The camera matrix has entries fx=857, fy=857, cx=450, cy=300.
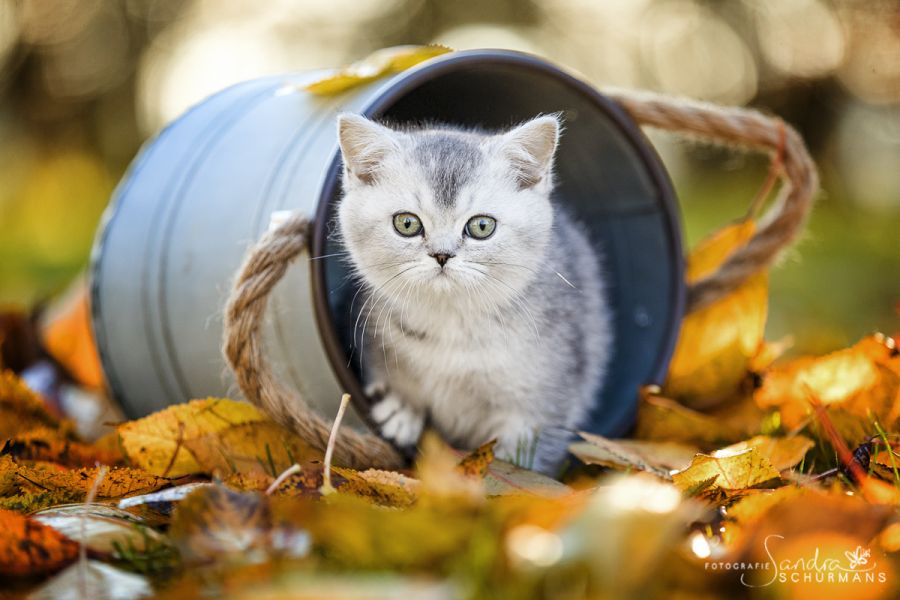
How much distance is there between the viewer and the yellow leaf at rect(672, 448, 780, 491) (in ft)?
4.01

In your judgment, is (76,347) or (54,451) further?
(76,347)

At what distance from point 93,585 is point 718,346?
157 centimetres

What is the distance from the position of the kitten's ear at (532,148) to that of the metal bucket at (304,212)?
0.56 ft

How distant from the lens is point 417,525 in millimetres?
861

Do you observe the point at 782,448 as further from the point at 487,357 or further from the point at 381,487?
the point at 381,487

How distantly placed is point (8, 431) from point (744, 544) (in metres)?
1.44

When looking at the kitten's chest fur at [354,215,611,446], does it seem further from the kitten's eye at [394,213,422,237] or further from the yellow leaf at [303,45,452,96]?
the yellow leaf at [303,45,452,96]

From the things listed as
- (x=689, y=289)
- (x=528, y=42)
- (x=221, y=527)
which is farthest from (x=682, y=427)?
(x=528, y=42)

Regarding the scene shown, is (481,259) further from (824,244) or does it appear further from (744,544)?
(824,244)

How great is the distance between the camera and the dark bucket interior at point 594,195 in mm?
1570

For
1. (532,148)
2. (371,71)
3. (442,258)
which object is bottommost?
(442,258)

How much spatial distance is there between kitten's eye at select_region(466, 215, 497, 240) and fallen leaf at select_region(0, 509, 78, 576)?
82 centimetres

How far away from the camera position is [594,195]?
84.3 inches

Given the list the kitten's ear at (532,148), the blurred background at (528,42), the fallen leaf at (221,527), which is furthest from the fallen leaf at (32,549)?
the blurred background at (528,42)
